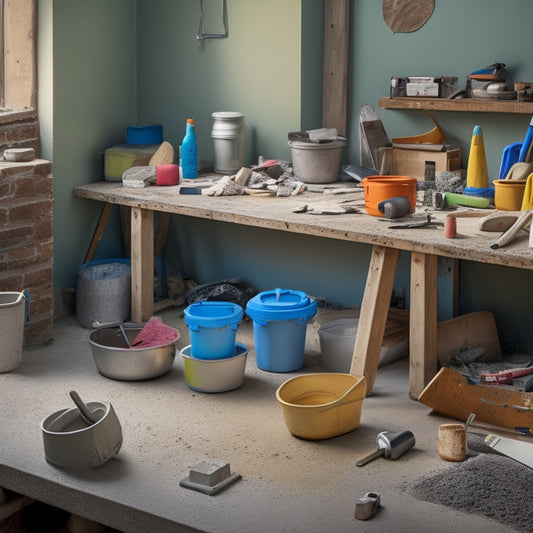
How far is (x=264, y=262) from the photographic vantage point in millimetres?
5805

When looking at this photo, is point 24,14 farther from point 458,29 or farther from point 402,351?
point 402,351

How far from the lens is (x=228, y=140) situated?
5.61 meters

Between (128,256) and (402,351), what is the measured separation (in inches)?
80.3

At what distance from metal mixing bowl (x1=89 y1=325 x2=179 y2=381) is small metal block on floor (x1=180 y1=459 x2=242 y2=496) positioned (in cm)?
107

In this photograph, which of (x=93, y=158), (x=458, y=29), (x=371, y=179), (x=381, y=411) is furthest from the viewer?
(x=93, y=158)

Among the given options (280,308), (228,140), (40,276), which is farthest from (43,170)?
(280,308)

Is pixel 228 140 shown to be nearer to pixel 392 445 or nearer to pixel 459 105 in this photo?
pixel 459 105

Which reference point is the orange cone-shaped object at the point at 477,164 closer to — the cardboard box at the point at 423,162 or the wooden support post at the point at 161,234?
the cardboard box at the point at 423,162

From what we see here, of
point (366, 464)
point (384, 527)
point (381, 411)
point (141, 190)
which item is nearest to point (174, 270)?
point (141, 190)

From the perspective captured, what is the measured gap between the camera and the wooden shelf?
4641 mm

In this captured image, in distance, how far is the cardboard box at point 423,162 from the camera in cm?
498

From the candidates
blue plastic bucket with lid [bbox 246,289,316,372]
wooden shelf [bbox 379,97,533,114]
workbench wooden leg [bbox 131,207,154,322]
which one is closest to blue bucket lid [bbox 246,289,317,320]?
blue plastic bucket with lid [bbox 246,289,316,372]

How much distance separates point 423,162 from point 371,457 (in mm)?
1851

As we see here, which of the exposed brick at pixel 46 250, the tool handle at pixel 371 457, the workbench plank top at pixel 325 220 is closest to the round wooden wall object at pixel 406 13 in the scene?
the workbench plank top at pixel 325 220
